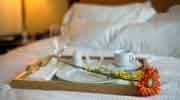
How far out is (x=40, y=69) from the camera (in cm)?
167

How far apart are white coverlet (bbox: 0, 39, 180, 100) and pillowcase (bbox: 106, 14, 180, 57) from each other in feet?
0.36

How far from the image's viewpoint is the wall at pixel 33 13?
3537mm

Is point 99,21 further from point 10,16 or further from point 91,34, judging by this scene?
point 10,16

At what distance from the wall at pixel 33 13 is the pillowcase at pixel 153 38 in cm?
137

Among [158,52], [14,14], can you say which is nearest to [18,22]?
[14,14]

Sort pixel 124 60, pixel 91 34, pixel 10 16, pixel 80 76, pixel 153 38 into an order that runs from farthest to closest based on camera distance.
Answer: pixel 10 16
pixel 91 34
pixel 153 38
pixel 124 60
pixel 80 76

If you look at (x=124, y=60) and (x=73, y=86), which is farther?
(x=124, y=60)

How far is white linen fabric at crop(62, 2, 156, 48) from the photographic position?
96.7 inches

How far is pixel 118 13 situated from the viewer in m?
2.63

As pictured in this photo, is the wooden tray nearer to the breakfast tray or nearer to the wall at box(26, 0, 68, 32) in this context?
the breakfast tray

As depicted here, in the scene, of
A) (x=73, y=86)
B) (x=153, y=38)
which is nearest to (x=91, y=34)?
(x=153, y=38)

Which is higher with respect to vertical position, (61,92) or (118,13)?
(118,13)

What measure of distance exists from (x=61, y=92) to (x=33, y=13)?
7.90 ft

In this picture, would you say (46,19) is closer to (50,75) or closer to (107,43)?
(107,43)
